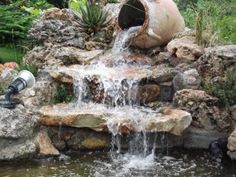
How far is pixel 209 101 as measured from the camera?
5852 mm

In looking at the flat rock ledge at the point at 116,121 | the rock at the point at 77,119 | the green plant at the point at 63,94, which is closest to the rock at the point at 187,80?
the flat rock ledge at the point at 116,121

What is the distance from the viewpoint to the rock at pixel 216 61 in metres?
6.10

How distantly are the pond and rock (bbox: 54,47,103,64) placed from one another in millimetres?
1899

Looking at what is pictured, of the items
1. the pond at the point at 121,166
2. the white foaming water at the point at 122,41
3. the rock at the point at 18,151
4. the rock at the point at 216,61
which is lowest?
the pond at the point at 121,166

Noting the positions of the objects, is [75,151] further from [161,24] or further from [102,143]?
[161,24]

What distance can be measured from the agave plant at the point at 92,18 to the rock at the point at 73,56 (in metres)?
0.85

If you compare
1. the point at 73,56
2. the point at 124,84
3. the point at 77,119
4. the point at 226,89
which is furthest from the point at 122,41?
the point at 77,119

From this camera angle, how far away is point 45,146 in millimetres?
5531

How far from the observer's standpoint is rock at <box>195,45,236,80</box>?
6.10 metres

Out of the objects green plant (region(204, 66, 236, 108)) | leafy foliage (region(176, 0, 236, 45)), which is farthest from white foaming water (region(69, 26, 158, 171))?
leafy foliage (region(176, 0, 236, 45))

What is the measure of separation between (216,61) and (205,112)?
0.78 meters

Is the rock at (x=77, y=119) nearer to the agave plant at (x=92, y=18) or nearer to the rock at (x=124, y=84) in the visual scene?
the rock at (x=124, y=84)

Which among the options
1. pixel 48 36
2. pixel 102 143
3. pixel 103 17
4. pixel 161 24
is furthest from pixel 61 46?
pixel 102 143

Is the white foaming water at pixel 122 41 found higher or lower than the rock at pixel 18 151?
higher
